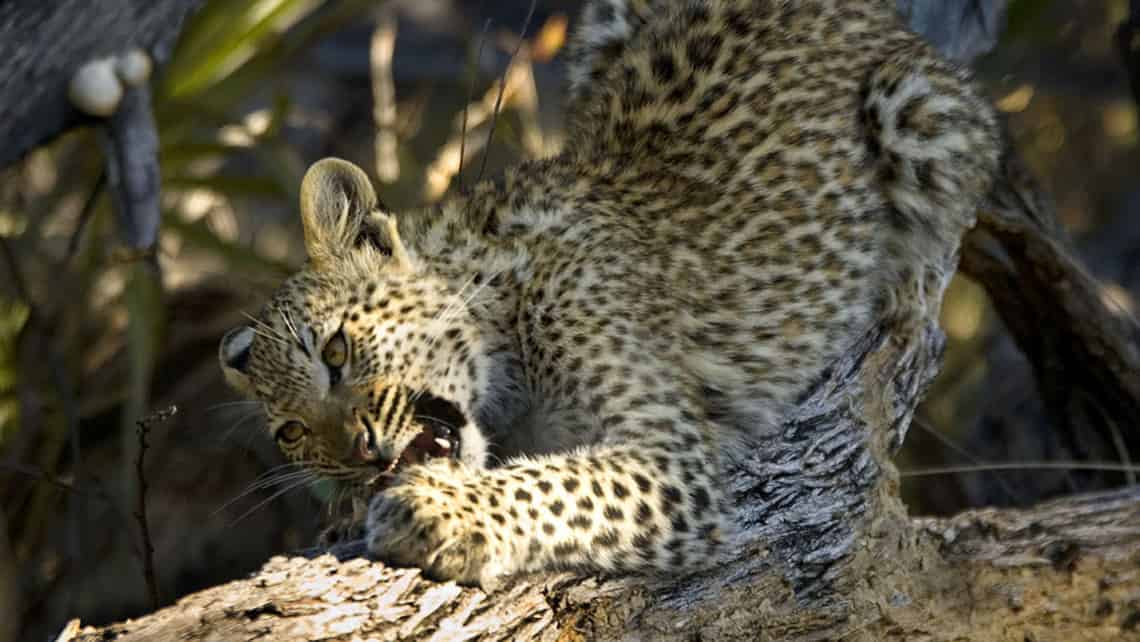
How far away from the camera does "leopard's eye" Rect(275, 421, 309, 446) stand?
4.63 m

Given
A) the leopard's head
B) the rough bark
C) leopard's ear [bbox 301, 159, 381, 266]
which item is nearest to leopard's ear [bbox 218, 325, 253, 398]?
the leopard's head

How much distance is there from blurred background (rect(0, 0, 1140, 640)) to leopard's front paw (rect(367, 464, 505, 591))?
201cm

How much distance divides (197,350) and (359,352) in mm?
3945

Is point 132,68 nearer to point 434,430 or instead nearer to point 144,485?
point 144,485

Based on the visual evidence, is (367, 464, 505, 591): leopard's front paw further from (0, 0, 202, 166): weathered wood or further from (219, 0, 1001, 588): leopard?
(0, 0, 202, 166): weathered wood

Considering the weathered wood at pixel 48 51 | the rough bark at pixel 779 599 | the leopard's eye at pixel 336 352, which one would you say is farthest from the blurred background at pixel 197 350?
the rough bark at pixel 779 599

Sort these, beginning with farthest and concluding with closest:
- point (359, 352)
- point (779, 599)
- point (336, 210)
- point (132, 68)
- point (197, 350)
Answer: point (197, 350) → point (132, 68) → point (336, 210) → point (359, 352) → point (779, 599)

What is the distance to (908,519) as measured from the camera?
187 inches

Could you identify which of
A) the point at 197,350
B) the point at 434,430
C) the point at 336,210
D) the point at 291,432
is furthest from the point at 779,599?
the point at 197,350

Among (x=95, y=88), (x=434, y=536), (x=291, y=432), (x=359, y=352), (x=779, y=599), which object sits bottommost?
(x=779, y=599)

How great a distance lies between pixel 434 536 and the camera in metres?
3.97

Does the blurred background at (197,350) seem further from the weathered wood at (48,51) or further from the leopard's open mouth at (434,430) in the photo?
the leopard's open mouth at (434,430)

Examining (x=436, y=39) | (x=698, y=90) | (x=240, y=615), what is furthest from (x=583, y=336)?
(x=436, y=39)

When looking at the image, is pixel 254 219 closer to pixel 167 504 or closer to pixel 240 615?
pixel 167 504
